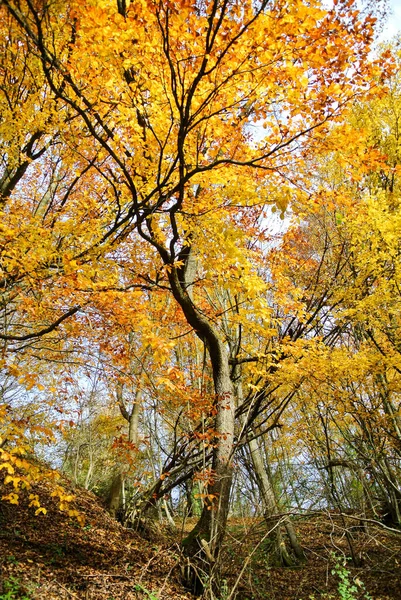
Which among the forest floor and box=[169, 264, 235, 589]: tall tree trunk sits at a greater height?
box=[169, 264, 235, 589]: tall tree trunk

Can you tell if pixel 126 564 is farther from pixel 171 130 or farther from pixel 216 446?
pixel 171 130

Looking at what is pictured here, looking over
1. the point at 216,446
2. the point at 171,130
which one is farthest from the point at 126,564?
the point at 171,130

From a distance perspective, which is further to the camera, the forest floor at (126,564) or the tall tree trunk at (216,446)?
the tall tree trunk at (216,446)

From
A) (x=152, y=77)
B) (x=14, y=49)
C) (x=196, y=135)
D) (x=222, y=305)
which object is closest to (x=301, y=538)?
(x=222, y=305)

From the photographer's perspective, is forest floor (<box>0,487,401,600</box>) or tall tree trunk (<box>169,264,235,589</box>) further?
tall tree trunk (<box>169,264,235,589</box>)

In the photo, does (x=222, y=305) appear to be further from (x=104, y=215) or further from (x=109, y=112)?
(x=109, y=112)

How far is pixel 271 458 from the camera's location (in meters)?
13.1

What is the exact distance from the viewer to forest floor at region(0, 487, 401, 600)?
13.0 feet

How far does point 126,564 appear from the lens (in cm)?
513

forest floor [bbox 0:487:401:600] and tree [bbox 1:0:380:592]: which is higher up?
tree [bbox 1:0:380:592]

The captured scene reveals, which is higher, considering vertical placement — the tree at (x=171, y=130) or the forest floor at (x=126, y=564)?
the tree at (x=171, y=130)

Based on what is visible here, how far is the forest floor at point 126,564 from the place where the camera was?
13.0ft

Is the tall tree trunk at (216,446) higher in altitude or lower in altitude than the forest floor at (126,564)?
higher

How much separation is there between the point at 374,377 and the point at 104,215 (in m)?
6.01
